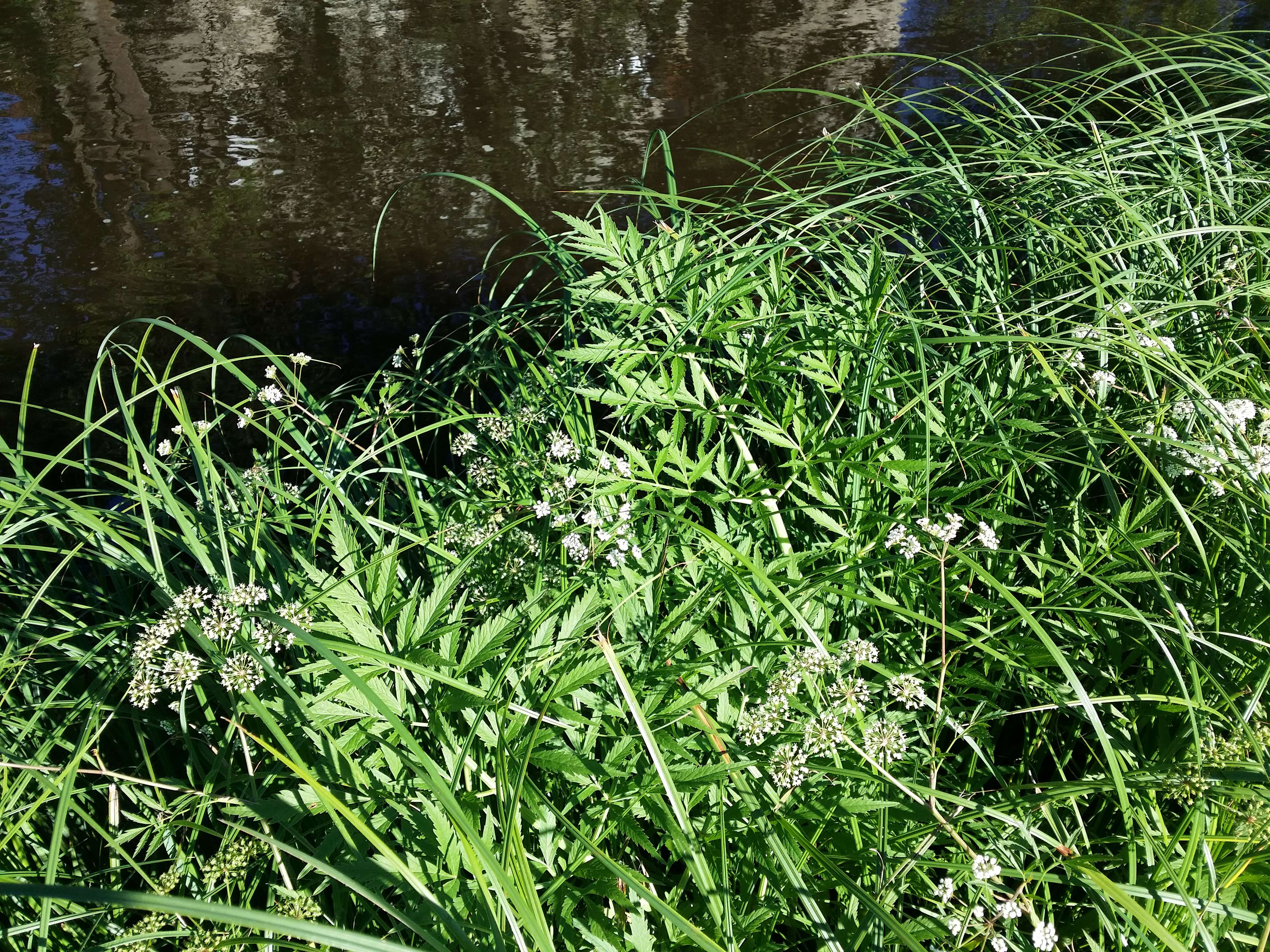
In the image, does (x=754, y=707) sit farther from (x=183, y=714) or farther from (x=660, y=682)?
(x=183, y=714)

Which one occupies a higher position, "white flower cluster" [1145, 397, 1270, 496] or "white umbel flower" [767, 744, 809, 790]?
"white flower cluster" [1145, 397, 1270, 496]

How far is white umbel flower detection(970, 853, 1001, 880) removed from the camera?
3.91 ft

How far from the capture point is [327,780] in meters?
1.41

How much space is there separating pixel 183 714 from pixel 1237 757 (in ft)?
5.57

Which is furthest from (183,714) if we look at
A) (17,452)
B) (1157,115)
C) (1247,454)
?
(1157,115)

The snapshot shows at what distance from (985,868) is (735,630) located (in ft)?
2.09

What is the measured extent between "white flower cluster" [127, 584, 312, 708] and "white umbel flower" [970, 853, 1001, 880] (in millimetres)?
1029

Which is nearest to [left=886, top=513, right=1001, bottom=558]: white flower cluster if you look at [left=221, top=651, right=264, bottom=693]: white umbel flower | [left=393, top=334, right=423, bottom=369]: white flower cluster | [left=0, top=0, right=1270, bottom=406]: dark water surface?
[left=221, top=651, right=264, bottom=693]: white umbel flower

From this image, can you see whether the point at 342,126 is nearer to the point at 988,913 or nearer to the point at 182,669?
the point at 182,669

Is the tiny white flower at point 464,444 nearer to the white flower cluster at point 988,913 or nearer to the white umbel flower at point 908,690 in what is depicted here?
the white umbel flower at point 908,690

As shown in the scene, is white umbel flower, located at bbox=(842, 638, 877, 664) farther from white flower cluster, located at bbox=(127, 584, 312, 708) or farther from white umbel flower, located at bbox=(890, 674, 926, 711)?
white flower cluster, located at bbox=(127, 584, 312, 708)

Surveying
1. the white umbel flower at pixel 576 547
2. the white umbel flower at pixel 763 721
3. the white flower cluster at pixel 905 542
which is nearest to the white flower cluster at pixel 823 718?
the white umbel flower at pixel 763 721

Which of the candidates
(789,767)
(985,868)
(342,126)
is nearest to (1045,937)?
(985,868)

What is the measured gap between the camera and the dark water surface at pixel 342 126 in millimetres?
5402
